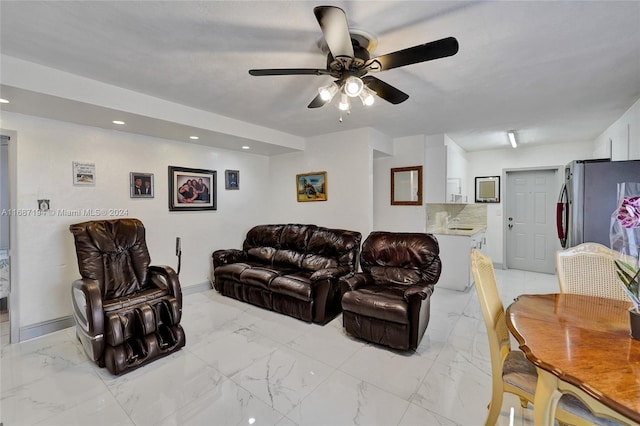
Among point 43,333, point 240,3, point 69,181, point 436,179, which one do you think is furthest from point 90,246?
point 436,179

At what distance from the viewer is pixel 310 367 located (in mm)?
2361

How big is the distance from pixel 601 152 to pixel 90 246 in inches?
272

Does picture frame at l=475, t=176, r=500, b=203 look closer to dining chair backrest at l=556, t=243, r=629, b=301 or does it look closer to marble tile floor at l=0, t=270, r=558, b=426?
marble tile floor at l=0, t=270, r=558, b=426

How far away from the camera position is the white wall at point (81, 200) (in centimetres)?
285

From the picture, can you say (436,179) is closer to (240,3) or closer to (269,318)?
(269,318)

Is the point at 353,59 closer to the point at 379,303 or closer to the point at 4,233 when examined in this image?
the point at 379,303

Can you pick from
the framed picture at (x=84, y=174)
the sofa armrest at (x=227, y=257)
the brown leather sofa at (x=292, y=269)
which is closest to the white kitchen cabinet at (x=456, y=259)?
the brown leather sofa at (x=292, y=269)

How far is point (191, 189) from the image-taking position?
4.21 m

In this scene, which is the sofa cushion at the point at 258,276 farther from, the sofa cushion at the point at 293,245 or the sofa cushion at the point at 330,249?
the sofa cushion at the point at 330,249

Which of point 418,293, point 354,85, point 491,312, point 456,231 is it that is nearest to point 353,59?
point 354,85

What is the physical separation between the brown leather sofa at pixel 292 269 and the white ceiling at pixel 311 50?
1.75m

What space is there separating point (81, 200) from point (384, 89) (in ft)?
11.5

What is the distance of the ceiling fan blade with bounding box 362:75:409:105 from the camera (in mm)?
1965

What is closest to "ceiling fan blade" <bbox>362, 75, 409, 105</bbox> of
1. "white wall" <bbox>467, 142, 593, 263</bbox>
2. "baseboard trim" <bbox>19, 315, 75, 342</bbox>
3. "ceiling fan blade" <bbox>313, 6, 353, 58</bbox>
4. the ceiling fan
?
the ceiling fan
